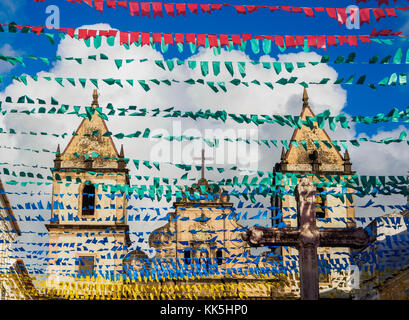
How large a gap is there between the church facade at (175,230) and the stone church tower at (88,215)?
1.4 inches

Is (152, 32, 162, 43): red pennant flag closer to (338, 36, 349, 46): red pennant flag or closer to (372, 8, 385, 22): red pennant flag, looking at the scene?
(338, 36, 349, 46): red pennant flag

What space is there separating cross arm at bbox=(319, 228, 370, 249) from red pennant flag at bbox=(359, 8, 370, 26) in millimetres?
2659

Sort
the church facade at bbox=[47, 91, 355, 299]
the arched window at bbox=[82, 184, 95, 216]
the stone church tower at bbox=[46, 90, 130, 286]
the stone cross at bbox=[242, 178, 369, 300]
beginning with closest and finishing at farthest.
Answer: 1. the stone cross at bbox=[242, 178, 369, 300]
2. the church facade at bbox=[47, 91, 355, 299]
3. the stone church tower at bbox=[46, 90, 130, 286]
4. the arched window at bbox=[82, 184, 95, 216]

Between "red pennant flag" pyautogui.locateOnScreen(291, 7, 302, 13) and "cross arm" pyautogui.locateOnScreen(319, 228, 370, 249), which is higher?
"red pennant flag" pyautogui.locateOnScreen(291, 7, 302, 13)

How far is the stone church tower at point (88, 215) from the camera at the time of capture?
2495cm

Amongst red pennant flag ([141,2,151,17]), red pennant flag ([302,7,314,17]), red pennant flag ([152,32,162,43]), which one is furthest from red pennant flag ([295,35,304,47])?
red pennant flag ([141,2,151,17])

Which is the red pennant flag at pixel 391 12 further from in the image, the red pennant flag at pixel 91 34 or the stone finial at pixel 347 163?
the stone finial at pixel 347 163

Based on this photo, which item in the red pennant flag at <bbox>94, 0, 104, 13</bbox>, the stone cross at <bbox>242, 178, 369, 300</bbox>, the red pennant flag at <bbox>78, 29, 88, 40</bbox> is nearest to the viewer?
the red pennant flag at <bbox>94, 0, 104, 13</bbox>

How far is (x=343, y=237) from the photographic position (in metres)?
8.10

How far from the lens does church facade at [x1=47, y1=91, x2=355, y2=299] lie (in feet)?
80.3

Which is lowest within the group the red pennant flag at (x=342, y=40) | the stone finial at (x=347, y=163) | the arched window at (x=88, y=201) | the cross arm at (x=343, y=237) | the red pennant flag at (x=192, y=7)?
the cross arm at (x=343, y=237)

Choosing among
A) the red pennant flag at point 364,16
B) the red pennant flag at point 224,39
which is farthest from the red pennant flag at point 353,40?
the red pennant flag at point 224,39

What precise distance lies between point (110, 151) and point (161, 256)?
513 cm

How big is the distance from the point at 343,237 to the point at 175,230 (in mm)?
18198
